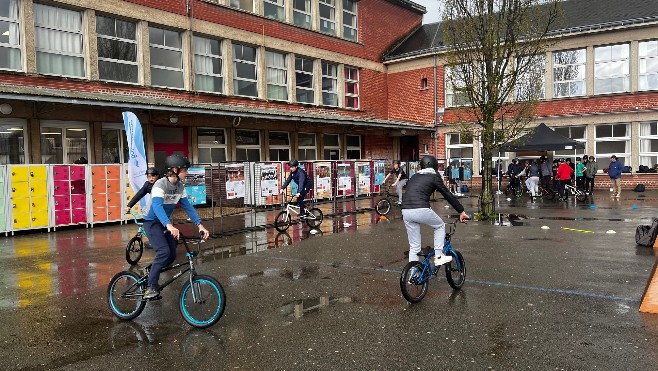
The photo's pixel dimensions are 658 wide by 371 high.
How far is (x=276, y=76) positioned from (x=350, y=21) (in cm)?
765

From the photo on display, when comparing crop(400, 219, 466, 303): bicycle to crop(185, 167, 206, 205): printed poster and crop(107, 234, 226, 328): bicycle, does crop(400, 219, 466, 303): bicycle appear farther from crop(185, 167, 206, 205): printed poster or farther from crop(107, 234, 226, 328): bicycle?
crop(185, 167, 206, 205): printed poster

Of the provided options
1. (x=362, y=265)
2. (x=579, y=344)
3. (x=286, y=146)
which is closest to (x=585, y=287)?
(x=579, y=344)

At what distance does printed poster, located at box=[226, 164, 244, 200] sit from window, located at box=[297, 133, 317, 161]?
10298mm

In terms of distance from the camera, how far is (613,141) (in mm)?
28391

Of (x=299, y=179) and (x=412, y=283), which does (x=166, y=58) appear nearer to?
(x=299, y=179)

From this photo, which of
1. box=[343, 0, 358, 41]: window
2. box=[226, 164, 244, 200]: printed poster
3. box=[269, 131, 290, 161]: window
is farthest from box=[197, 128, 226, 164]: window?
box=[343, 0, 358, 41]: window

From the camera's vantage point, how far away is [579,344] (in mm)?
5207

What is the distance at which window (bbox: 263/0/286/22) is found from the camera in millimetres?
26391

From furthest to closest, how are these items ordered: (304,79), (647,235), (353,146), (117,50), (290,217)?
(353,146) → (304,79) → (117,50) → (290,217) → (647,235)

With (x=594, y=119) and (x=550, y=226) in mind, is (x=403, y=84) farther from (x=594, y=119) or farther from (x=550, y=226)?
(x=550, y=226)

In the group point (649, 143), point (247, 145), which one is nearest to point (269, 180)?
point (247, 145)

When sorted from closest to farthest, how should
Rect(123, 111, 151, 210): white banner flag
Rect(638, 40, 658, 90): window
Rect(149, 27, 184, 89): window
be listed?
Rect(123, 111, 151, 210): white banner flag → Rect(149, 27, 184, 89): window → Rect(638, 40, 658, 90): window

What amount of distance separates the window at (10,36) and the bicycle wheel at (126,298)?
1400cm

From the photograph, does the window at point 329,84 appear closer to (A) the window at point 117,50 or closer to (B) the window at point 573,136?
(A) the window at point 117,50
